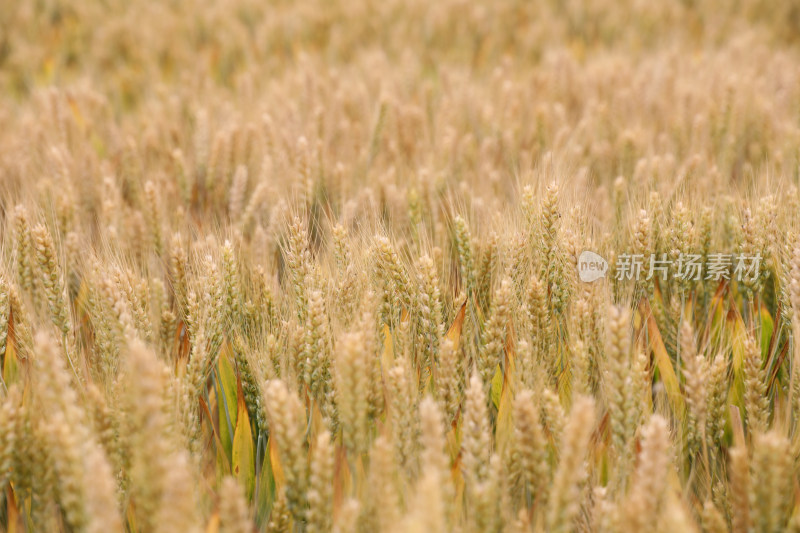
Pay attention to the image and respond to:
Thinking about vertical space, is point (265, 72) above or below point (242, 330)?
above

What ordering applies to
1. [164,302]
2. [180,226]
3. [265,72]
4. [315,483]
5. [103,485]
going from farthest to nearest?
[265,72] → [180,226] → [164,302] → [315,483] → [103,485]

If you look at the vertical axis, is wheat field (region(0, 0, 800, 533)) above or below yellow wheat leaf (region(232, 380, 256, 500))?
above

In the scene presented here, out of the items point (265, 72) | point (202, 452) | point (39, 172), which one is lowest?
point (202, 452)

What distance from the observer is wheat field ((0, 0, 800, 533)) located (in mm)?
1074

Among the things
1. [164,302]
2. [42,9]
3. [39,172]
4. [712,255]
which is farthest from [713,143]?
[42,9]

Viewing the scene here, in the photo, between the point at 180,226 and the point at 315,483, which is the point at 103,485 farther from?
the point at 180,226

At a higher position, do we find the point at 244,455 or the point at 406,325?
the point at 406,325

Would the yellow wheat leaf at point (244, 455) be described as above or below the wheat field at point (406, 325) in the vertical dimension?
below

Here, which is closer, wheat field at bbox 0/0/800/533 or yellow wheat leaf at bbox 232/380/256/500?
wheat field at bbox 0/0/800/533

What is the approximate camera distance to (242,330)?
161 centimetres

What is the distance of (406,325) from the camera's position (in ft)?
4.47

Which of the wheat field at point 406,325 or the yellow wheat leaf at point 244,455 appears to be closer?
the wheat field at point 406,325

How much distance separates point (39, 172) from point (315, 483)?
2.13 m

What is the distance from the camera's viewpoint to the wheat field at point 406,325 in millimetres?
1074
